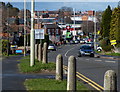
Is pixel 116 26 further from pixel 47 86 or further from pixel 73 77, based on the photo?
pixel 73 77

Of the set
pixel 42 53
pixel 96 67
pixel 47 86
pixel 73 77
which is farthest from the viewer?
pixel 42 53

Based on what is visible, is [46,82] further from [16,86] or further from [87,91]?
[87,91]

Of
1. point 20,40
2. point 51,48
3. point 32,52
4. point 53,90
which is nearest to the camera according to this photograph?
point 53,90

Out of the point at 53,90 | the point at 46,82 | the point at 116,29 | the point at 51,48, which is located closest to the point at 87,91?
the point at 53,90

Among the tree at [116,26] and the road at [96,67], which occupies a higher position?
the tree at [116,26]

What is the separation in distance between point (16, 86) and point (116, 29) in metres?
45.2

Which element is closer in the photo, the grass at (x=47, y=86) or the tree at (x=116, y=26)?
the grass at (x=47, y=86)

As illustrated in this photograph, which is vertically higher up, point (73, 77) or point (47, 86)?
point (73, 77)

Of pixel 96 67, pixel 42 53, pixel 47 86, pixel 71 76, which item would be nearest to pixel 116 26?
pixel 42 53

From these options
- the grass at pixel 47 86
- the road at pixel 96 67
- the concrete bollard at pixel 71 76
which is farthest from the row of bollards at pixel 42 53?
the concrete bollard at pixel 71 76

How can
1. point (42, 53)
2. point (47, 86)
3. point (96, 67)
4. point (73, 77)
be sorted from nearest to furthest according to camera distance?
point (73, 77), point (47, 86), point (96, 67), point (42, 53)

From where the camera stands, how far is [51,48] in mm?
72938

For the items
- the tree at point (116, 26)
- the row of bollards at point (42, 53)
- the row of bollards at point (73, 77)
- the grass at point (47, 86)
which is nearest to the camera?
the row of bollards at point (73, 77)

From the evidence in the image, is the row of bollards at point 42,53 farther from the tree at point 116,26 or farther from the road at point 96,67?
the tree at point 116,26
